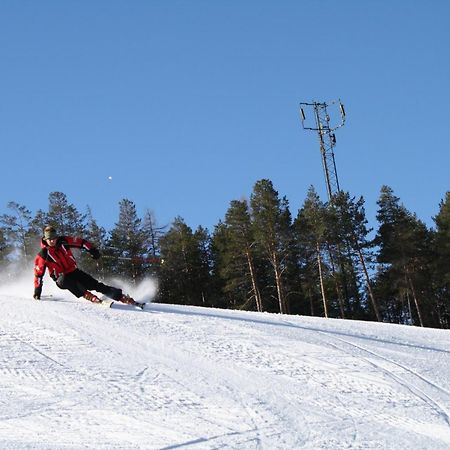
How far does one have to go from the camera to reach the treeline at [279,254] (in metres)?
38.8

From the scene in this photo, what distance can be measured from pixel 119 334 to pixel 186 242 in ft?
109

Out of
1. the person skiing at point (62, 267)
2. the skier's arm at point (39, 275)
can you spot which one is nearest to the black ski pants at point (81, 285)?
the person skiing at point (62, 267)

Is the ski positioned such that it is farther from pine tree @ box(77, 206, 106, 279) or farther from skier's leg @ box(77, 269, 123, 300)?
pine tree @ box(77, 206, 106, 279)

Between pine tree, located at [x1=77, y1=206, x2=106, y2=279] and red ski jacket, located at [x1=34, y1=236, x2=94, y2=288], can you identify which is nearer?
red ski jacket, located at [x1=34, y1=236, x2=94, y2=288]

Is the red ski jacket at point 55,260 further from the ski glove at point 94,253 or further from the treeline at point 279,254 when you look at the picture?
the treeline at point 279,254

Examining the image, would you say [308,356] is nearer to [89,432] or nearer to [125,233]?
[89,432]

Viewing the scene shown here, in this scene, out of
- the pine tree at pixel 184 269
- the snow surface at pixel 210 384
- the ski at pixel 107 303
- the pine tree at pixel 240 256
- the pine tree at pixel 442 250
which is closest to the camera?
the snow surface at pixel 210 384

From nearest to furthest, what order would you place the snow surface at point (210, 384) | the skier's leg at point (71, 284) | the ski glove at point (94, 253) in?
the snow surface at point (210, 384), the ski glove at point (94, 253), the skier's leg at point (71, 284)

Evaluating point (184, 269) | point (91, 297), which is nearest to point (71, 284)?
point (91, 297)

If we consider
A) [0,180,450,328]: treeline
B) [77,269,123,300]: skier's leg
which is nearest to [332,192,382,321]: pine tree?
[0,180,450,328]: treeline

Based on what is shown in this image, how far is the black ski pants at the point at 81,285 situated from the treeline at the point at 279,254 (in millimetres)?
20345

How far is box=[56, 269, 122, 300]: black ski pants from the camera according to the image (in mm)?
15752

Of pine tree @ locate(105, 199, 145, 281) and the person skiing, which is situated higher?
pine tree @ locate(105, 199, 145, 281)

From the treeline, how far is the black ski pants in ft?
66.7
